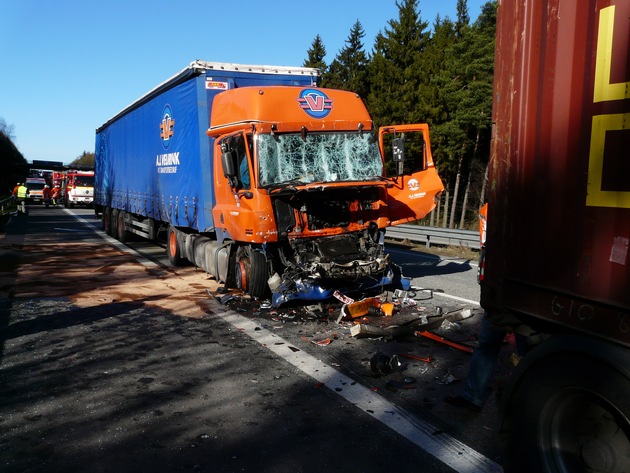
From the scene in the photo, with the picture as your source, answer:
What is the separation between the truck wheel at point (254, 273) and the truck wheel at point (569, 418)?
18.3 feet

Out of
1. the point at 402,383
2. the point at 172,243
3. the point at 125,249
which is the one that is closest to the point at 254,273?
the point at 402,383

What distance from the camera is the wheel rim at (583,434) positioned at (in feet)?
8.37

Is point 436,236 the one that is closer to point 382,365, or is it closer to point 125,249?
point 125,249

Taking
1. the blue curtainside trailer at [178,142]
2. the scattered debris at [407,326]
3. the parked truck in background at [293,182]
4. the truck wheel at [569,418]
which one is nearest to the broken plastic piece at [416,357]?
the scattered debris at [407,326]

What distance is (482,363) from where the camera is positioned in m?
4.34

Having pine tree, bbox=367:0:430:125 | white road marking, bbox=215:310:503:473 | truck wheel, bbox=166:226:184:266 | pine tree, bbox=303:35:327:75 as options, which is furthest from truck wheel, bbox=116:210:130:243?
pine tree, bbox=303:35:327:75

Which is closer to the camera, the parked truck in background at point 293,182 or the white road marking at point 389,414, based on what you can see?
the white road marking at point 389,414

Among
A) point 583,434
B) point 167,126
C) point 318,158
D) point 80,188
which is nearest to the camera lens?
point 583,434

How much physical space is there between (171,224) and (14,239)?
343 inches

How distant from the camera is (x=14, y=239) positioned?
18.2 meters

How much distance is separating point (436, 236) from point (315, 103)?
29.6 feet

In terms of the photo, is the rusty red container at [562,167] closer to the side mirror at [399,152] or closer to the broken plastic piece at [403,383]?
the broken plastic piece at [403,383]

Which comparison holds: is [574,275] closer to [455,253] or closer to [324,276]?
[324,276]

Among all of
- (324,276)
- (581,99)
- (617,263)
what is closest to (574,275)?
(617,263)
